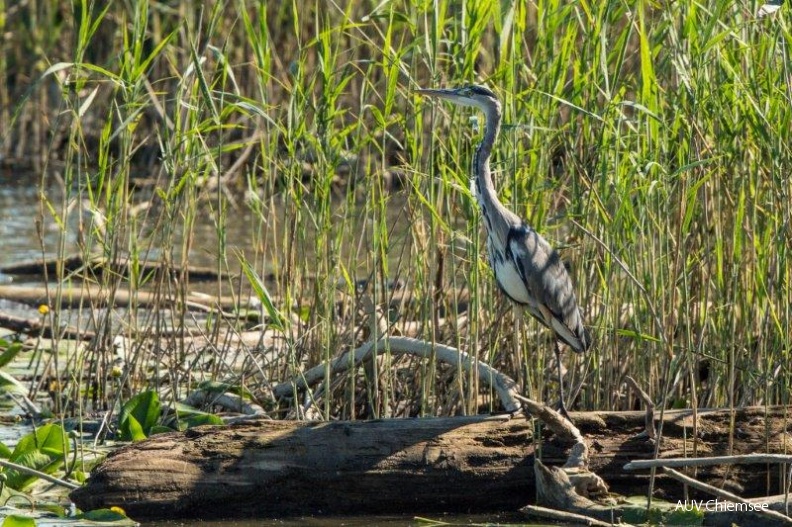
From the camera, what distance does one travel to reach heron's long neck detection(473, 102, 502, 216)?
448 cm

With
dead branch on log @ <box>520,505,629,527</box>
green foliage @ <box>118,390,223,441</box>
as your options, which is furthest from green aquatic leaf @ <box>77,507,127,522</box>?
dead branch on log @ <box>520,505,629,527</box>

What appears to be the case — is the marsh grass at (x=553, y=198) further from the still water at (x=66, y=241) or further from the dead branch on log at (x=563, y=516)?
the dead branch on log at (x=563, y=516)

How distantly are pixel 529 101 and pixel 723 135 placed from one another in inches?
28.9

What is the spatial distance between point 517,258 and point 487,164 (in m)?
0.36

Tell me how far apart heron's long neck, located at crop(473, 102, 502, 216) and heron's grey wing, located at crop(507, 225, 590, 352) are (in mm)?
147

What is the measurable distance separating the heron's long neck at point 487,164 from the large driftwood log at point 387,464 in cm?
80

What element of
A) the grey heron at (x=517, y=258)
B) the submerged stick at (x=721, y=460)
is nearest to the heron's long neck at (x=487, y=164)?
the grey heron at (x=517, y=258)

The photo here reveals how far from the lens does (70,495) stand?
3990 mm

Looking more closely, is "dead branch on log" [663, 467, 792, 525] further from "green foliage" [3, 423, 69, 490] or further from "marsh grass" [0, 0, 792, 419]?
"green foliage" [3, 423, 69, 490]

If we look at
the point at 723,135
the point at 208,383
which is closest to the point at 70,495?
the point at 208,383

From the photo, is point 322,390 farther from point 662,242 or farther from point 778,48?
point 778,48

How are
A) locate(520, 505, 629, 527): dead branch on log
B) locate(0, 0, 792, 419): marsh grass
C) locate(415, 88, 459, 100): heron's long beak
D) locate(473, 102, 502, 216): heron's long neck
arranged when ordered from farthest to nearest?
1. locate(473, 102, 502, 216): heron's long neck
2. locate(415, 88, 459, 100): heron's long beak
3. locate(0, 0, 792, 419): marsh grass
4. locate(520, 505, 629, 527): dead branch on log

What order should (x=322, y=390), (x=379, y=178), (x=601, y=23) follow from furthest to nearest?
(x=322, y=390)
(x=379, y=178)
(x=601, y=23)

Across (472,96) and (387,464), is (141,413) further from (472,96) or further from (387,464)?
(472,96)
